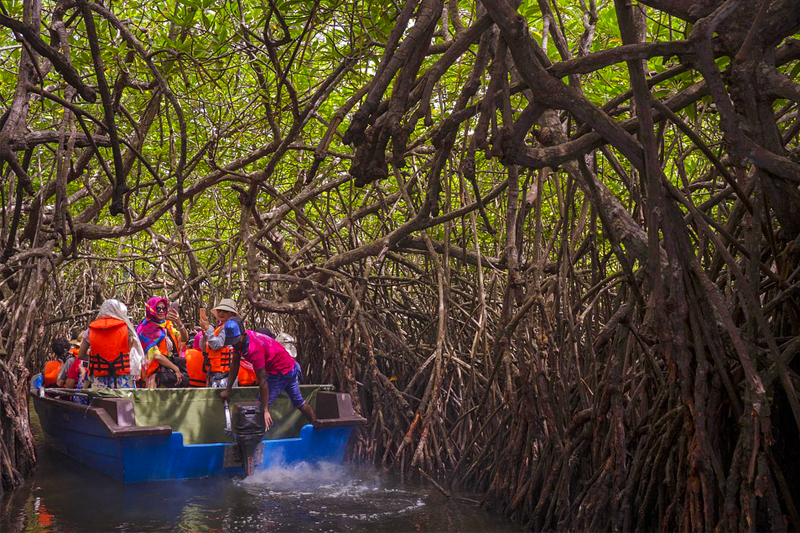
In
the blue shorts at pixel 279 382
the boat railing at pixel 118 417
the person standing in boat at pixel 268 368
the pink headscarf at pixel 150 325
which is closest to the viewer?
the boat railing at pixel 118 417

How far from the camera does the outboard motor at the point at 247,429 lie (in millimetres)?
6027

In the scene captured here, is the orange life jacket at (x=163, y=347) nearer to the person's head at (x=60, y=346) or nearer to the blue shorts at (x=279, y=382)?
the person's head at (x=60, y=346)

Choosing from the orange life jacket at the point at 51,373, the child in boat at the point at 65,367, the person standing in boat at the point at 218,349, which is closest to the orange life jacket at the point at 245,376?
the person standing in boat at the point at 218,349

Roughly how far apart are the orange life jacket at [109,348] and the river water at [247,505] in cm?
91

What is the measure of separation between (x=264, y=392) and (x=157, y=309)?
161cm

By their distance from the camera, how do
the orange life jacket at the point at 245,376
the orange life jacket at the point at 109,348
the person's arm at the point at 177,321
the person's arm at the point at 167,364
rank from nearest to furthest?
1. the orange life jacket at the point at 109,348
2. the orange life jacket at the point at 245,376
3. the person's arm at the point at 167,364
4. the person's arm at the point at 177,321

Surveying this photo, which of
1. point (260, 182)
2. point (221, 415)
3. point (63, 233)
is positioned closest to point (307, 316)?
point (221, 415)

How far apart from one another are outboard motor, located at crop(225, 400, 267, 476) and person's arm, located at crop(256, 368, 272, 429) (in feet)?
0.17

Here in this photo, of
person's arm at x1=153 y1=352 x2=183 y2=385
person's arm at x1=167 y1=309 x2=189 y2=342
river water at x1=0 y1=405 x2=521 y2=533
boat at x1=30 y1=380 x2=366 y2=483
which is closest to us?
river water at x1=0 y1=405 x2=521 y2=533

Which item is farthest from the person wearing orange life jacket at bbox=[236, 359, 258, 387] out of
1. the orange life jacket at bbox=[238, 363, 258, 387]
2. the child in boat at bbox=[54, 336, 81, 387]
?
the child in boat at bbox=[54, 336, 81, 387]

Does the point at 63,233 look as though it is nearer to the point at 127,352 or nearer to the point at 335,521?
the point at 335,521

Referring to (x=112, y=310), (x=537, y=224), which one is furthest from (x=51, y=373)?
(x=537, y=224)

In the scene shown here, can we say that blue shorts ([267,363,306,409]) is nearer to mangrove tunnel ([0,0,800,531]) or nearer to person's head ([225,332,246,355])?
person's head ([225,332,246,355])

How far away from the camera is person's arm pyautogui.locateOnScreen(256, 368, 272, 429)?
6184 mm
